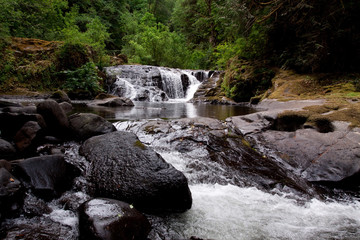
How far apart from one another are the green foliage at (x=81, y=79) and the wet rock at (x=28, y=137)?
27.6 ft

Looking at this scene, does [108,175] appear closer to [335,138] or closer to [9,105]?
[9,105]

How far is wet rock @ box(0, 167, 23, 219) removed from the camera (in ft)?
6.02

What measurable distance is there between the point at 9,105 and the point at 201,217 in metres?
4.61

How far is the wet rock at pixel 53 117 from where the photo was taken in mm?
3688

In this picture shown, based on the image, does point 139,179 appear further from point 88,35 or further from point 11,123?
point 88,35

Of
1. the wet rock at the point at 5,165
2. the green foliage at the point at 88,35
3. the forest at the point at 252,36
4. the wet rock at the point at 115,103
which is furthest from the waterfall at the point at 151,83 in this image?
the wet rock at the point at 5,165

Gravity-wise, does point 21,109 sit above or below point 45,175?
above

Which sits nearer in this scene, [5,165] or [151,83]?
A: [5,165]

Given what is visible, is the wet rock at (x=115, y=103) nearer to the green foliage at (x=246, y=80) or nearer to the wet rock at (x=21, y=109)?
the wet rock at (x=21, y=109)

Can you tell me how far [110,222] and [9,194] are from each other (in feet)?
3.66

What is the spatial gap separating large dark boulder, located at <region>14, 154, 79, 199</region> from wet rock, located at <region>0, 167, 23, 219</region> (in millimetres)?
161

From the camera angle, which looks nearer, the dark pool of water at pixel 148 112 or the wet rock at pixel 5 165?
the wet rock at pixel 5 165

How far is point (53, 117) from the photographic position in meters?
3.72

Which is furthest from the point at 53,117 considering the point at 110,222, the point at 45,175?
the point at 110,222
